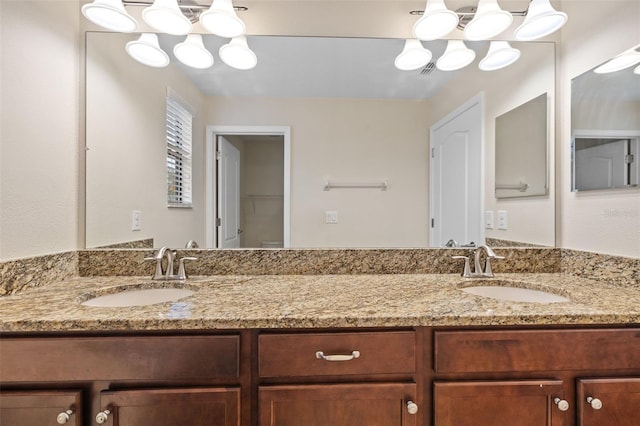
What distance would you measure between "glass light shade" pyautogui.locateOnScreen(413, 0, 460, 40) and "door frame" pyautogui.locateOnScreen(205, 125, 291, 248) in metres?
0.79

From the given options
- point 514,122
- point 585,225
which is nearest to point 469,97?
point 514,122

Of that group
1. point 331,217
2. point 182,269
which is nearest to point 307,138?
point 331,217

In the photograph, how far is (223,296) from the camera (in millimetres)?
1074

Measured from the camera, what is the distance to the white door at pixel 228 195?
59.1 inches

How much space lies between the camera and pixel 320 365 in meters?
0.86

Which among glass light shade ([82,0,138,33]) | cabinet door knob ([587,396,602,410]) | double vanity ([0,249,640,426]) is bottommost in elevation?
cabinet door knob ([587,396,602,410])

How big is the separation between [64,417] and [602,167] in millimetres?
2101

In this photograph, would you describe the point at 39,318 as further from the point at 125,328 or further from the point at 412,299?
the point at 412,299

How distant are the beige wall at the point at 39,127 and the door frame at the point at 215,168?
0.59 metres

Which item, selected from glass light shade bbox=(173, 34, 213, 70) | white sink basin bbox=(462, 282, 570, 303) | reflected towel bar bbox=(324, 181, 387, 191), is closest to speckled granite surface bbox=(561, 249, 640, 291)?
white sink basin bbox=(462, 282, 570, 303)

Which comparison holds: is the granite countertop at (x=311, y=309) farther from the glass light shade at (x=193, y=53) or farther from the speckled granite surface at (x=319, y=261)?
the glass light shade at (x=193, y=53)

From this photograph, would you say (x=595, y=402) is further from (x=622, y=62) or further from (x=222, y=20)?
(x=222, y=20)

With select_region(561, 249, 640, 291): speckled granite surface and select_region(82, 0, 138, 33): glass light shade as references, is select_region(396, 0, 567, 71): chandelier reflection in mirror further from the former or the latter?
select_region(82, 0, 138, 33): glass light shade

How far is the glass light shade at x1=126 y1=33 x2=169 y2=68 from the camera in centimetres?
145
